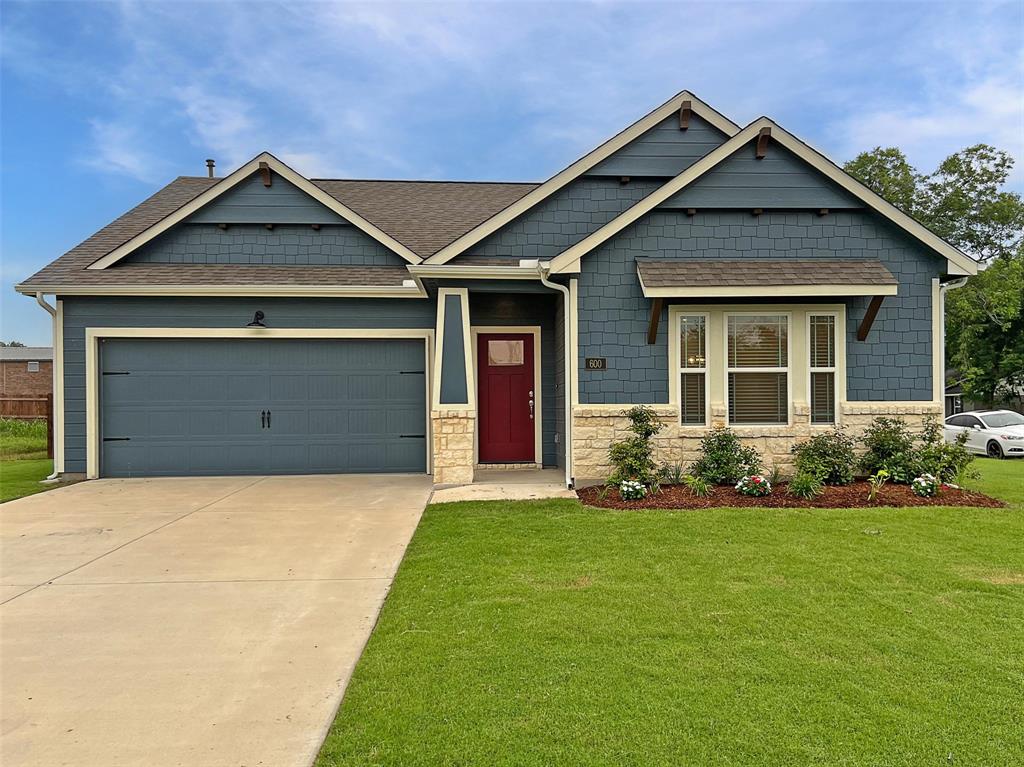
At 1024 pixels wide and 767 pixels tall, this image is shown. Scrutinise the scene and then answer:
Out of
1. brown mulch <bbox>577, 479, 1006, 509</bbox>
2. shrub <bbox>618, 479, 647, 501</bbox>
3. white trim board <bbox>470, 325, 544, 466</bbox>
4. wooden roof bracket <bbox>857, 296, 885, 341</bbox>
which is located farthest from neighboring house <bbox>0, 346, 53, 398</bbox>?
wooden roof bracket <bbox>857, 296, 885, 341</bbox>

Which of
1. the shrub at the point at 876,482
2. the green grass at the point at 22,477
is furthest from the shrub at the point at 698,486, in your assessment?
the green grass at the point at 22,477

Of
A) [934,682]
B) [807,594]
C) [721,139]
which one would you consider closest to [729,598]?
[807,594]

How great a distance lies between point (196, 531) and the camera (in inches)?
235

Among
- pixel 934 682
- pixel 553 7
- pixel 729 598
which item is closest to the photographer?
pixel 934 682

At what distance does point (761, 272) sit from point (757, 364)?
120cm

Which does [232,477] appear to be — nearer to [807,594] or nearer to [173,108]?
[807,594]

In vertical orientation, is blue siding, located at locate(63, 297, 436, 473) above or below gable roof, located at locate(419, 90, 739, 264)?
below

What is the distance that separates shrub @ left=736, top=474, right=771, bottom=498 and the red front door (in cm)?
362

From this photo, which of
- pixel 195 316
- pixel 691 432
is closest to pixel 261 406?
pixel 195 316

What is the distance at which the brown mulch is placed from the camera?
21.9ft

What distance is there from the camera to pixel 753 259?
7.91 m

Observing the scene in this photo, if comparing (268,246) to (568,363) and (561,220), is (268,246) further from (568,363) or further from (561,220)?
(568,363)

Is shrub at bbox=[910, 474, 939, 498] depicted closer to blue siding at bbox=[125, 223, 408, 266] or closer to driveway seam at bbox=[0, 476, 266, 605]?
blue siding at bbox=[125, 223, 408, 266]

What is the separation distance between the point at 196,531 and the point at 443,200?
8.68 metres
